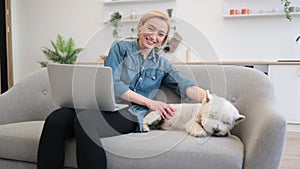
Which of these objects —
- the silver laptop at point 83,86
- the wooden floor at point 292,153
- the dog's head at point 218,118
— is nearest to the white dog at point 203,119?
the dog's head at point 218,118

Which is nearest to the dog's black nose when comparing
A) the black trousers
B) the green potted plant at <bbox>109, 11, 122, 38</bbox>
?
the black trousers

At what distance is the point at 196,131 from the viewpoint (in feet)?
4.38

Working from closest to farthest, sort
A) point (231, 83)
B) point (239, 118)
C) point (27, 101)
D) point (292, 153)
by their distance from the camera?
point (239, 118), point (231, 83), point (27, 101), point (292, 153)

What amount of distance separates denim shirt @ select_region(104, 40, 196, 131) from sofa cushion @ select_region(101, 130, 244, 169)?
0.25 meters

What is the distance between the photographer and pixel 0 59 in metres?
4.32

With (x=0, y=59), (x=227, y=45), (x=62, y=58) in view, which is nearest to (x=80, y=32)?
(x=62, y=58)

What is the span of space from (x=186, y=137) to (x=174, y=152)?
151 millimetres

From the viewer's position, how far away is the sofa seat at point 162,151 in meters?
1.16

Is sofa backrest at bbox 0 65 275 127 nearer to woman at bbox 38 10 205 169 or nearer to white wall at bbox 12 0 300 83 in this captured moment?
woman at bbox 38 10 205 169

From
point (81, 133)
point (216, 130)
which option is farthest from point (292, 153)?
point (81, 133)

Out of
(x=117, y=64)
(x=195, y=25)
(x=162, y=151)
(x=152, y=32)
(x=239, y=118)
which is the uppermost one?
(x=195, y=25)

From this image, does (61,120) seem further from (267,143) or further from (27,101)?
(267,143)

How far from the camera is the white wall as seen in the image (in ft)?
12.0

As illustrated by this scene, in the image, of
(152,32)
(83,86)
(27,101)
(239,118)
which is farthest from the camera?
(27,101)
